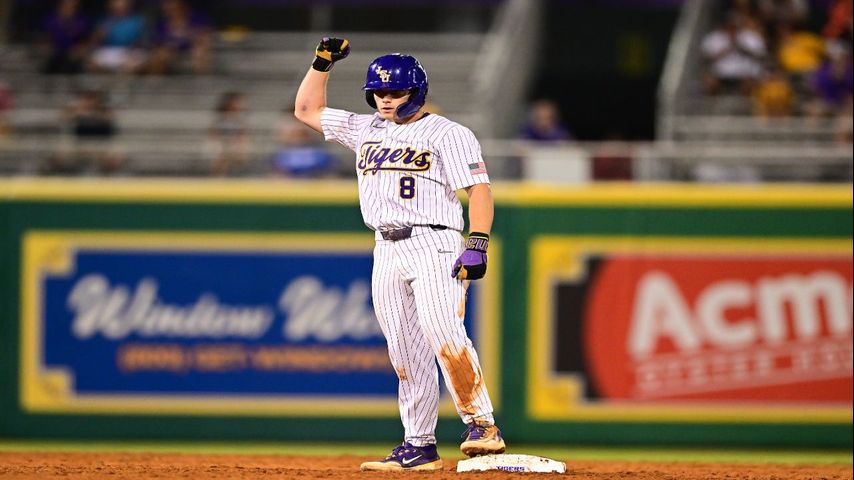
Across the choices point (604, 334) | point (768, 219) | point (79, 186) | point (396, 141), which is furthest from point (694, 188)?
point (79, 186)

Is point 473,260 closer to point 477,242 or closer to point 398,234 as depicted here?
point 477,242

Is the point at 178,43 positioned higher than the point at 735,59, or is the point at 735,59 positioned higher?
the point at 178,43

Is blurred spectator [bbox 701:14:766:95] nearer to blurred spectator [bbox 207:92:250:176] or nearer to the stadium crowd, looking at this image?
the stadium crowd

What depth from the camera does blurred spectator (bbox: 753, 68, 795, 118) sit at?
12.6m

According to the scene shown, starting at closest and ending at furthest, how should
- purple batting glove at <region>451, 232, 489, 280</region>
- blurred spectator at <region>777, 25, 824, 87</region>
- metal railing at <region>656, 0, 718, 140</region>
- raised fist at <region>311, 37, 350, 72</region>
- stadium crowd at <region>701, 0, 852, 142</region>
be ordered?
purple batting glove at <region>451, 232, 489, 280</region>, raised fist at <region>311, 37, 350, 72</region>, stadium crowd at <region>701, 0, 852, 142</region>, metal railing at <region>656, 0, 718, 140</region>, blurred spectator at <region>777, 25, 824, 87</region>

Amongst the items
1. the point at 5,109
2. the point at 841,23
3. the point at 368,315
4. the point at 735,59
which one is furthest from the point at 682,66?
the point at 5,109

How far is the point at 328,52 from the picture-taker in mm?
7051

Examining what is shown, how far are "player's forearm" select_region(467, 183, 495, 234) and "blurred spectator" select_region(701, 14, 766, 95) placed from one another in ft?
24.9

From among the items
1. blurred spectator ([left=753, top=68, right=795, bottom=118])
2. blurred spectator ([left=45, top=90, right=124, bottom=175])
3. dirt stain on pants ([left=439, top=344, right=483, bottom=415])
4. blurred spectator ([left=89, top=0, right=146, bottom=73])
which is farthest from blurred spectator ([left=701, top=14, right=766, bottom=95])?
dirt stain on pants ([left=439, top=344, right=483, bottom=415])

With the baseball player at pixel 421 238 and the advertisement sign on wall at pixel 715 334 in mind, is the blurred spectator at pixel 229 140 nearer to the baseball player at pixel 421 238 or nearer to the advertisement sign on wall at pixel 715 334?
the advertisement sign on wall at pixel 715 334

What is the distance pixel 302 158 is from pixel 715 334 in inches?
135

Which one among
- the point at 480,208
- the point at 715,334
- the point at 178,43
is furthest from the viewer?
the point at 178,43

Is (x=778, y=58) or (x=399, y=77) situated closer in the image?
(x=399, y=77)

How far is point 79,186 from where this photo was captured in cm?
1022
